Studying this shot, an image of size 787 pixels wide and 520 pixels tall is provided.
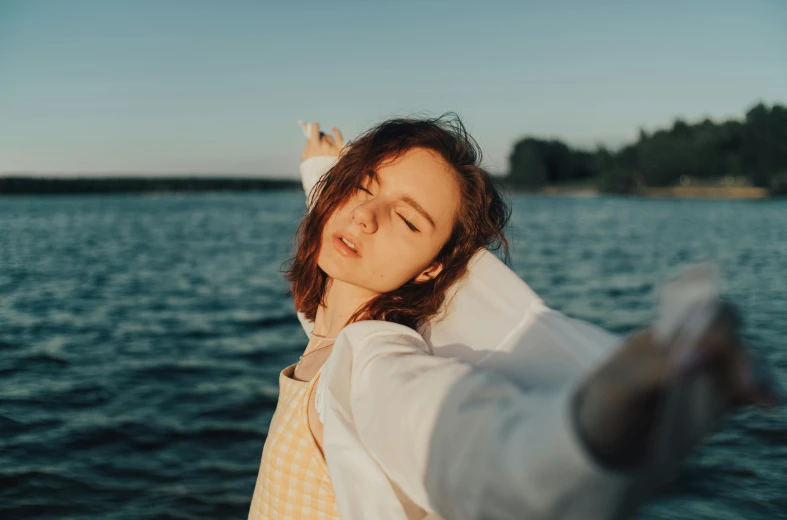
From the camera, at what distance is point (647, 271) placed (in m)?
22.5

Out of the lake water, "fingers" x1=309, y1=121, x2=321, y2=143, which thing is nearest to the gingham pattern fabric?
the lake water

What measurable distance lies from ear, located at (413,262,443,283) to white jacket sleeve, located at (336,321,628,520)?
2.38ft

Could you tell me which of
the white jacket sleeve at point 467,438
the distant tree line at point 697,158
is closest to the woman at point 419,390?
the white jacket sleeve at point 467,438

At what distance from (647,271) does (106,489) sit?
802 inches

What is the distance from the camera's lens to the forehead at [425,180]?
2217 mm

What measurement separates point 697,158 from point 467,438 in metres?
128

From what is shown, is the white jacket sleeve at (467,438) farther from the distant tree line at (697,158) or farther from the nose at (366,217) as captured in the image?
the distant tree line at (697,158)

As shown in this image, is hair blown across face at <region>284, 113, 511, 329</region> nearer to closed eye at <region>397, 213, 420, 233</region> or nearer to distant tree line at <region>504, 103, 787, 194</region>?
closed eye at <region>397, 213, 420, 233</region>

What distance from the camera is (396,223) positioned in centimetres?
217

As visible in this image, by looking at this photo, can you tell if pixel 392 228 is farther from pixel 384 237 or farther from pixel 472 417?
pixel 472 417

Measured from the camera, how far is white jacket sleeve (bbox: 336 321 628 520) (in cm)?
90

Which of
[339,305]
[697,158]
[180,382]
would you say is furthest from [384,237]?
[697,158]

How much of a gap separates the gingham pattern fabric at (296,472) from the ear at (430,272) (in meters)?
0.53

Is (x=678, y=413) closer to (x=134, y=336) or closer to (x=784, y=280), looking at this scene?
(x=134, y=336)
